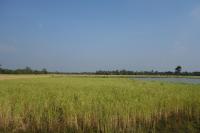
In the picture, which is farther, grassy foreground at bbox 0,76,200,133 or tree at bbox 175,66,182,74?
tree at bbox 175,66,182,74

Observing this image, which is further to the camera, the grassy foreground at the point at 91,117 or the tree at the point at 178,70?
the tree at the point at 178,70

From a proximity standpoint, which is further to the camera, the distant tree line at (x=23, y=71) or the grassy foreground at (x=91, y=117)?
the distant tree line at (x=23, y=71)

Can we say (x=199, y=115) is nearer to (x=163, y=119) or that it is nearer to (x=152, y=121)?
(x=163, y=119)

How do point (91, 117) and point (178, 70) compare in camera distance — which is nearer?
point (91, 117)

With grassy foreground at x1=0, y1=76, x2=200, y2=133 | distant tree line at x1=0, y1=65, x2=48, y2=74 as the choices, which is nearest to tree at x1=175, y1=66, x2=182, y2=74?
distant tree line at x1=0, y1=65, x2=48, y2=74

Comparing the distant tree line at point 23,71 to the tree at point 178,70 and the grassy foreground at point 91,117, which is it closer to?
the tree at point 178,70

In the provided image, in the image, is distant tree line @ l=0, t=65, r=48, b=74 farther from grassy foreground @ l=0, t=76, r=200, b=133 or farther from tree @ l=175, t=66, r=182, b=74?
grassy foreground @ l=0, t=76, r=200, b=133

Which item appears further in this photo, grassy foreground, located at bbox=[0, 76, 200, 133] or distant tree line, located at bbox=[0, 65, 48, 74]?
distant tree line, located at bbox=[0, 65, 48, 74]

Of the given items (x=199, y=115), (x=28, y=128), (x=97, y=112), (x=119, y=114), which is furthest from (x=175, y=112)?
(x=28, y=128)

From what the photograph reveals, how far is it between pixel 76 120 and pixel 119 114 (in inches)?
62.4

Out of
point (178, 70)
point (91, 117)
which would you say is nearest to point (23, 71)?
point (178, 70)

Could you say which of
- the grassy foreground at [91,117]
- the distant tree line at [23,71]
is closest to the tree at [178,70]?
the distant tree line at [23,71]

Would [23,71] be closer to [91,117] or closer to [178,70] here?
A: [178,70]

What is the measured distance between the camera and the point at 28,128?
25.9 feet
